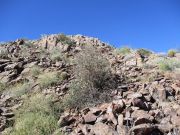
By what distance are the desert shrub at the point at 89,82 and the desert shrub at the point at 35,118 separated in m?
0.74

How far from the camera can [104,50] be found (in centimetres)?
2005

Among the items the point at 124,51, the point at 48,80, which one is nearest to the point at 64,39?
the point at 124,51

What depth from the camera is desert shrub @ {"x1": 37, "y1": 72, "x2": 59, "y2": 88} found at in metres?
12.7

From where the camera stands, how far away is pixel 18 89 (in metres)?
12.8

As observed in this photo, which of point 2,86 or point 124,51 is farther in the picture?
point 124,51

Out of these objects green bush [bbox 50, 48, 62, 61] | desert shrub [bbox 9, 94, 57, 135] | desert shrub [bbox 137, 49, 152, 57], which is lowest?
desert shrub [bbox 9, 94, 57, 135]

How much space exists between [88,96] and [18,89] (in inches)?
124

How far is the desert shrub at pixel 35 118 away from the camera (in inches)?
359

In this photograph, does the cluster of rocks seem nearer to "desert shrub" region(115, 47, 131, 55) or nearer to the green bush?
the green bush

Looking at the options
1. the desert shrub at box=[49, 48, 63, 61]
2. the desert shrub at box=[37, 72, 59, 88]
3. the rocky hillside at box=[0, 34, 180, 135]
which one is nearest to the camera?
the rocky hillside at box=[0, 34, 180, 135]

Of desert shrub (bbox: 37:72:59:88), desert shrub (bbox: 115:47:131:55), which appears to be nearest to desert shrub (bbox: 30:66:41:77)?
desert shrub (bbox: 37:72:59:88)

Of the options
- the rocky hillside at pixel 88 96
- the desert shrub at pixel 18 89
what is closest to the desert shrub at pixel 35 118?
the rocky hillside at pixel 88 96

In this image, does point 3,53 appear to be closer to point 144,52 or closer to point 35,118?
point 144,52

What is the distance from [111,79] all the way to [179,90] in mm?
2464
